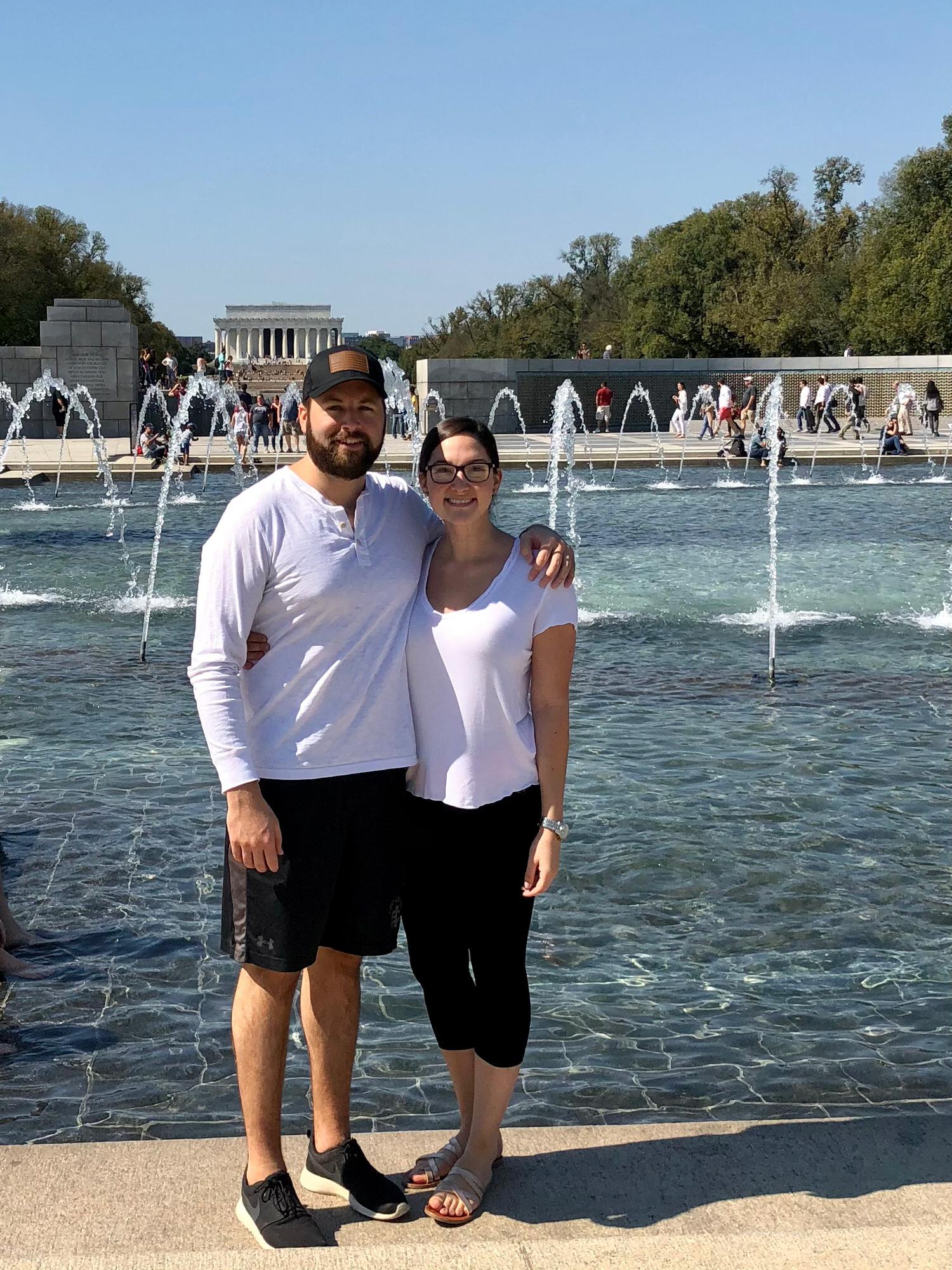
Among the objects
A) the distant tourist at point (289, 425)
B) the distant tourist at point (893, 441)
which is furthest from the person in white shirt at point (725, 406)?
the distant tourist at point (289, 425)

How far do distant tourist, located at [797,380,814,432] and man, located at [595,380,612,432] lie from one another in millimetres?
4957

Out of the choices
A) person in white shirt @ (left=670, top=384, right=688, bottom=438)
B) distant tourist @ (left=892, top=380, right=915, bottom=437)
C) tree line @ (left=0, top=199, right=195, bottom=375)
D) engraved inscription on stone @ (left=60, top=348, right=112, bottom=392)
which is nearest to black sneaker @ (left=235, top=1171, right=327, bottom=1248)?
distant tourist @ (left=892, top=380, right=915, bottom=437)

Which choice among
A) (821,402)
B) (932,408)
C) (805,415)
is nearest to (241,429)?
(821,402)

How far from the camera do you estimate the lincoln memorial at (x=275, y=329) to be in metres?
128

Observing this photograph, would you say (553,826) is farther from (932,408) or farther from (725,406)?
(932,408)

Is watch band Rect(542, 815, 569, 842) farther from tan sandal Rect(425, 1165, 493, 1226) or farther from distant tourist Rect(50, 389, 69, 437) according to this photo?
distant tourist Rect(50, 389, 69, 437)

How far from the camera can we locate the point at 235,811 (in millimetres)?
2953

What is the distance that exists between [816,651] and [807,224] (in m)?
57.1

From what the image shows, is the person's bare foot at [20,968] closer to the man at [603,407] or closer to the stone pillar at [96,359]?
the stone pillar at [96,359]

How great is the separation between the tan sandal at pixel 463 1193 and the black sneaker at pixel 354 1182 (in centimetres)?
9

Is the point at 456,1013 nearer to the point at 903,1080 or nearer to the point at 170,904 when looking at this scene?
the point at 903,1080

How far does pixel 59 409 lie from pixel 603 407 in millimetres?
13921

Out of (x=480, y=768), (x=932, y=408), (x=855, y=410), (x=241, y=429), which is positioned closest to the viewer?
(x=480, y=768)

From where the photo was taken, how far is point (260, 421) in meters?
31.0
